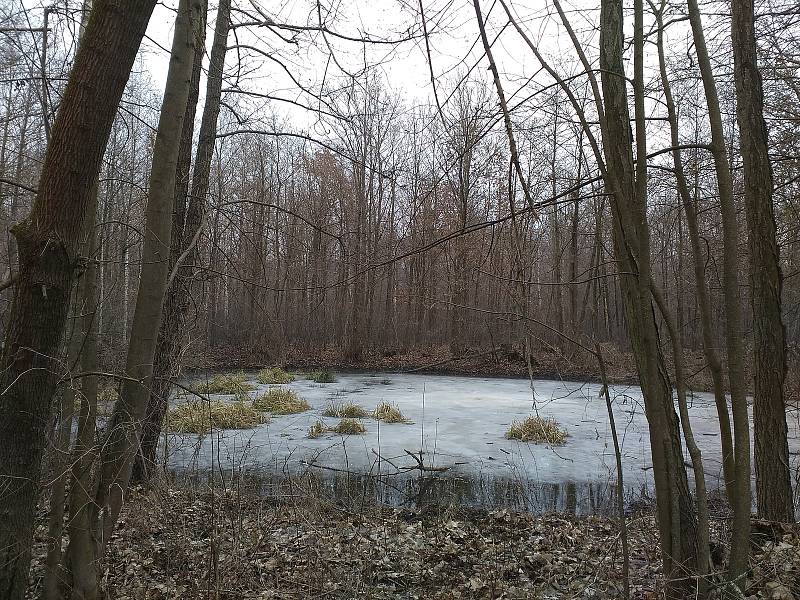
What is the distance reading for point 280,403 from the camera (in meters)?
12.2

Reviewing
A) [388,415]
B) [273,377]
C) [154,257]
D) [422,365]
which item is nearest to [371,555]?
[422,365]

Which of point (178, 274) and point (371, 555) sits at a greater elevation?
point (178, 274)

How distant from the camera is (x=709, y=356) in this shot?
10.2ft

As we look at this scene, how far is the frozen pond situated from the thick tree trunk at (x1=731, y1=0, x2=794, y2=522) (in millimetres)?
512

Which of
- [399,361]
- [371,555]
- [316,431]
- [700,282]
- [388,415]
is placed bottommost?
[371,555]

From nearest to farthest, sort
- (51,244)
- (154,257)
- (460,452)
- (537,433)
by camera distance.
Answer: (51,244)
(154,257)
(460,452)
(537,433)

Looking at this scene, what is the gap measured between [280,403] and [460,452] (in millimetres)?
5001

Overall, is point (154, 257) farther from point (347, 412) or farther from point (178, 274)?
point (347, 412)

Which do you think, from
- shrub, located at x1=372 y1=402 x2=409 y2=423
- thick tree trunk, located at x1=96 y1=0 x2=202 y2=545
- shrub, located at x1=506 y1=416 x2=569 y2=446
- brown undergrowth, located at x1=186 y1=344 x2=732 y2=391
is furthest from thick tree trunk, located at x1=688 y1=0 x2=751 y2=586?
brown undergrowth, located at x1=186 y1=344 x2=732 y2=391

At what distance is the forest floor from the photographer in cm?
376

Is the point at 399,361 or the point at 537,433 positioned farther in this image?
the point at 399,361

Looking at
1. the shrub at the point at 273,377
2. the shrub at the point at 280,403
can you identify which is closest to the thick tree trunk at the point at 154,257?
the shrub at the point at 280,403

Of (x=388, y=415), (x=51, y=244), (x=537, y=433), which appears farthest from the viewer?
(x=388, y=415)

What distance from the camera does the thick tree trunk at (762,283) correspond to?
4.62 m
